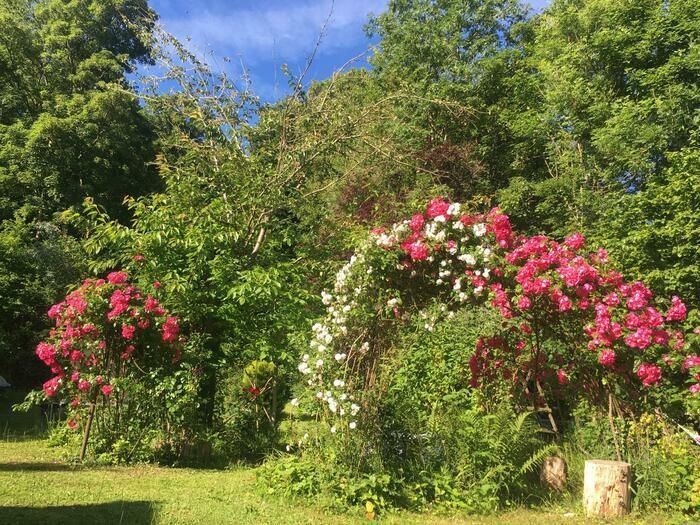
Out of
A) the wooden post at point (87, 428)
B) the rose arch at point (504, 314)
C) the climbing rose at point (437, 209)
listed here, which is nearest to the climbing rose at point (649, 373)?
the rose arch at point (504, 314)

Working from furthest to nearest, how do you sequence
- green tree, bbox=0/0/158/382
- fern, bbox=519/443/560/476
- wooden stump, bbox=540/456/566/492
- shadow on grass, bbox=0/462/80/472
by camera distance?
green tree, bbox=0/0/158/382 → shadow on grass, bbox=0/462/80/472 → wooden stump, bbox=540/456/566/492 → fern, bbox=519/443/560/476

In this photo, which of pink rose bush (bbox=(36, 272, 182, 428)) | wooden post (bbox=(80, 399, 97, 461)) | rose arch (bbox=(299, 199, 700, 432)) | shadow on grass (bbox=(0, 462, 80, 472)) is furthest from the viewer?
wooden post (bbox=(80, 399, 97, 461))

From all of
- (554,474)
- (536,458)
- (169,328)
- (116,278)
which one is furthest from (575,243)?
(116,278)

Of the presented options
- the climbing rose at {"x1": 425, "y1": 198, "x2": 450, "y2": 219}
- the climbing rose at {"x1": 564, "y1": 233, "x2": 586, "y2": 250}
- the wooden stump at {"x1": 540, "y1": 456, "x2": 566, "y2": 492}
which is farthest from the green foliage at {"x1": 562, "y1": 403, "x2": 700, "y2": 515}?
the climbing rose at {"x1": 425, "y1": 198, "x2": 450, "y2": 219}

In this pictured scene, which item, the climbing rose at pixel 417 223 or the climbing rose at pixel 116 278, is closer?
the climbing rose at pixel 417 223

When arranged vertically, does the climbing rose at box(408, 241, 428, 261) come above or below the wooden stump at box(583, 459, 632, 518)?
above

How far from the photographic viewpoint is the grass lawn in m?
4.41

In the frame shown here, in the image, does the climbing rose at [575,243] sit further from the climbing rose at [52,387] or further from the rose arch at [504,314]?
the climbing rose at [52,387]

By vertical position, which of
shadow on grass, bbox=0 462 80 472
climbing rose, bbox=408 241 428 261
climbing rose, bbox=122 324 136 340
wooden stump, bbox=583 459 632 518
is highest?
climbing rose, bbox=408 241 428 261

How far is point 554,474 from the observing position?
5.71 meters

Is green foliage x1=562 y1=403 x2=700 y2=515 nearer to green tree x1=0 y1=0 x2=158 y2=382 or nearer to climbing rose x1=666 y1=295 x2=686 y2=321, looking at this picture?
climbing rose x1=666 y1=295 x2=686 y2=321

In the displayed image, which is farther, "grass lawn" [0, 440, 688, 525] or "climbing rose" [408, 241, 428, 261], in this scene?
"climbing rose" [408, 241, 428, 261]

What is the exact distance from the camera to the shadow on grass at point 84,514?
13.7ft

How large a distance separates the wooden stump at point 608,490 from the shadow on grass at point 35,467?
549 cm
